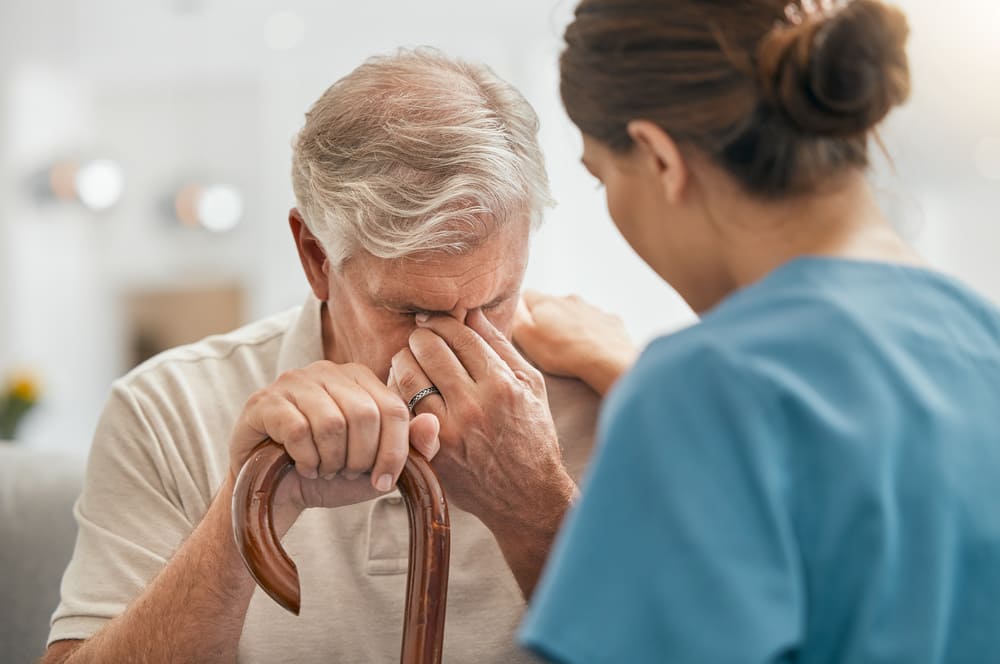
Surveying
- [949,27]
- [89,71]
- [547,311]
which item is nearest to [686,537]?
[547,311]

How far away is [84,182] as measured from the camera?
452cm

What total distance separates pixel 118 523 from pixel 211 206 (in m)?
3.46

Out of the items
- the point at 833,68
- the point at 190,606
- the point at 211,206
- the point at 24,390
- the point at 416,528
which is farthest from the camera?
the point at 211,206

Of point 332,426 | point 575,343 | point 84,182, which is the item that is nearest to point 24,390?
point 84,182

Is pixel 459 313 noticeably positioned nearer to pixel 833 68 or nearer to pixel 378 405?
pixel 378 405

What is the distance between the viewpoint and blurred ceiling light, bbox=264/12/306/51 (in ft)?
14.9

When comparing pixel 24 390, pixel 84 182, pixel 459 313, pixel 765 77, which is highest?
pixel 765 77

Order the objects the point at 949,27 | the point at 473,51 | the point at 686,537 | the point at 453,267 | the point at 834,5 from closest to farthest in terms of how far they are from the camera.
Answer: the point at 686,537 < the point at 834,5 < the point at 453,267 < the point at 949,27 < the point at 473,51

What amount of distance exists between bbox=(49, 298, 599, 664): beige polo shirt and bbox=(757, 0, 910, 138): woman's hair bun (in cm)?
75

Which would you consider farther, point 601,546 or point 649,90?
point 649,90

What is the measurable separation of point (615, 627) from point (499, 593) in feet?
2.46

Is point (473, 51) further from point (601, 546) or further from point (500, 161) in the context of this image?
point (601, 546)

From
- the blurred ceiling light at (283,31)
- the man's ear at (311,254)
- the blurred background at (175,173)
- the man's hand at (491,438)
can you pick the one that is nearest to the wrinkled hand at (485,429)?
the man's hand at (491,438)

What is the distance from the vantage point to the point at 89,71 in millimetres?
4785
